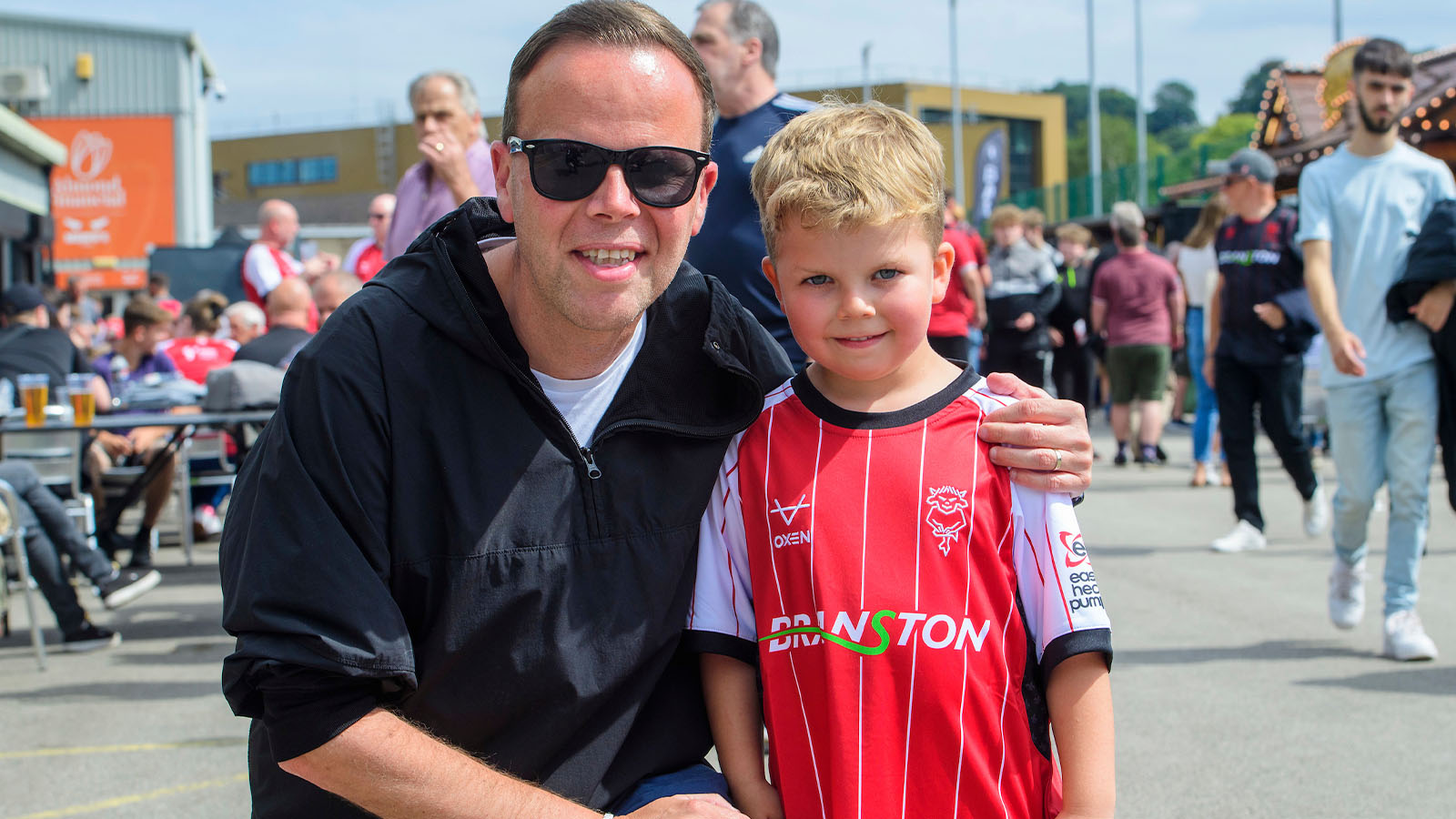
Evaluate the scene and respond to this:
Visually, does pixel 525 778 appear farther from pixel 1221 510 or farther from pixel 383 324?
pixel 1221 510

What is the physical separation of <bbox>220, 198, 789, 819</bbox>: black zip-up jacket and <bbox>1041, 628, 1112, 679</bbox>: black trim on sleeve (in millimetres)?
639

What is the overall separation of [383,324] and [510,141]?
15.6 inches

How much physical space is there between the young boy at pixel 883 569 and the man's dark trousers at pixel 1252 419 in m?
5.44

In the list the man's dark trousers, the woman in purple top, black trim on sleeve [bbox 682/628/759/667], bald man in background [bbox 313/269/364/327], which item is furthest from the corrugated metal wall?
black trim on sleeve [bbox 682/628/759/667]

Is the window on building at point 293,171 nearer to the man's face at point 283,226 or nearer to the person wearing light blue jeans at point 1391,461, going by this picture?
the man's face at point 283,226

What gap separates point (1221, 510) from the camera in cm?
909

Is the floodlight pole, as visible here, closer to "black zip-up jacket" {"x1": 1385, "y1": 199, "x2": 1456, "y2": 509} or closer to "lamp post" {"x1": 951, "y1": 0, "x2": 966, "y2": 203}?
"lamp post" {"x1": 951, "y1": 0, "x2": 966, "y2": 203}

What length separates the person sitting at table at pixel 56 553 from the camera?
5.92m

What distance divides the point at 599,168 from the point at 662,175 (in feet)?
0.36

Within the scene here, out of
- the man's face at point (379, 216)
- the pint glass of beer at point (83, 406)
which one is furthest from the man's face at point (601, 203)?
the man's face at point (379, 216)

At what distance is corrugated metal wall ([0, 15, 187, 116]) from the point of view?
3064 centimetres

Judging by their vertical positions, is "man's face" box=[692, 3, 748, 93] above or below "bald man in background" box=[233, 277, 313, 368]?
above

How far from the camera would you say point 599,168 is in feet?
6.77

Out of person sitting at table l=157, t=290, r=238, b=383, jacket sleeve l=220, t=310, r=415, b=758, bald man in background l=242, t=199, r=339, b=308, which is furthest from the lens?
person sitting at table l=157, t=290, r=238, b=383
